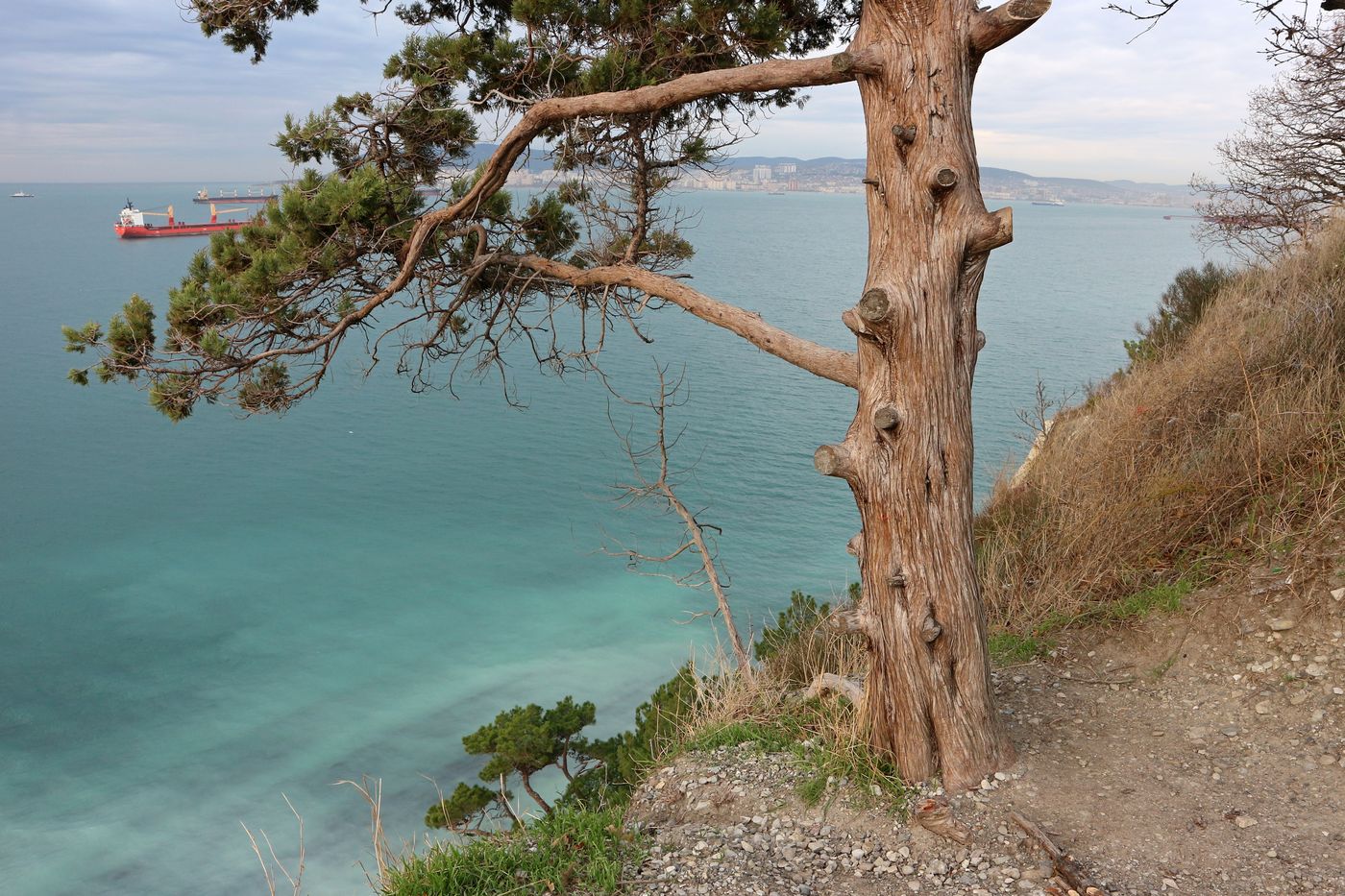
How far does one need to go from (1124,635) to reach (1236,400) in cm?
215

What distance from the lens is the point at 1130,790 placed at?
3691mm

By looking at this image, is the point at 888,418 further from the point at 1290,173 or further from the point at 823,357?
the point at 1290,173

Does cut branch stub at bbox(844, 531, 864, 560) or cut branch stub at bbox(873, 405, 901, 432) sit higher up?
cut branch stub at bbox(873, 405, 901, 432)

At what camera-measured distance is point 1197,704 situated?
13.9 ft

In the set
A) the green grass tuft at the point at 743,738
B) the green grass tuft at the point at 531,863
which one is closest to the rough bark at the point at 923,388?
the green grass tuft at the point at 743,738

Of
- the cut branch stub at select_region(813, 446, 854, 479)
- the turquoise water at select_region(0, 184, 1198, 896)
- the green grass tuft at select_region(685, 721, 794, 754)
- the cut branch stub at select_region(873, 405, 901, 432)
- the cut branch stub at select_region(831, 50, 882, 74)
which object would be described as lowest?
the turquoise water at select_region(0, 184, 1198, 896)

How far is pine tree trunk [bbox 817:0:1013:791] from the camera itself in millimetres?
3521

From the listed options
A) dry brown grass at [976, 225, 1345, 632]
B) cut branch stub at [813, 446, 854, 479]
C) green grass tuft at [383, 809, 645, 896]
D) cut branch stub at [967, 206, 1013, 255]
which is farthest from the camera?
dry brown grass at [976, 225, 1345, 632]

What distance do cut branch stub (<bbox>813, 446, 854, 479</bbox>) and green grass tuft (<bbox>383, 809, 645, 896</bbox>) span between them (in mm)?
1569

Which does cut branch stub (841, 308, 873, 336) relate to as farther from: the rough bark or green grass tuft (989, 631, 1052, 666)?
green grass tuft (989, 631, 1052, 666)

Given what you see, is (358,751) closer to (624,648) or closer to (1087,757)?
(624,648)

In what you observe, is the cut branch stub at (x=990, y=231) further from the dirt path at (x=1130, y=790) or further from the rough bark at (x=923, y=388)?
the dirt path at (x=1130, y=790)

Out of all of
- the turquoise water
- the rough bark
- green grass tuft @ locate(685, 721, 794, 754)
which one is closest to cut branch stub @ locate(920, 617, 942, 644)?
the rough bark

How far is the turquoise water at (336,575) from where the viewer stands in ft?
35.8
